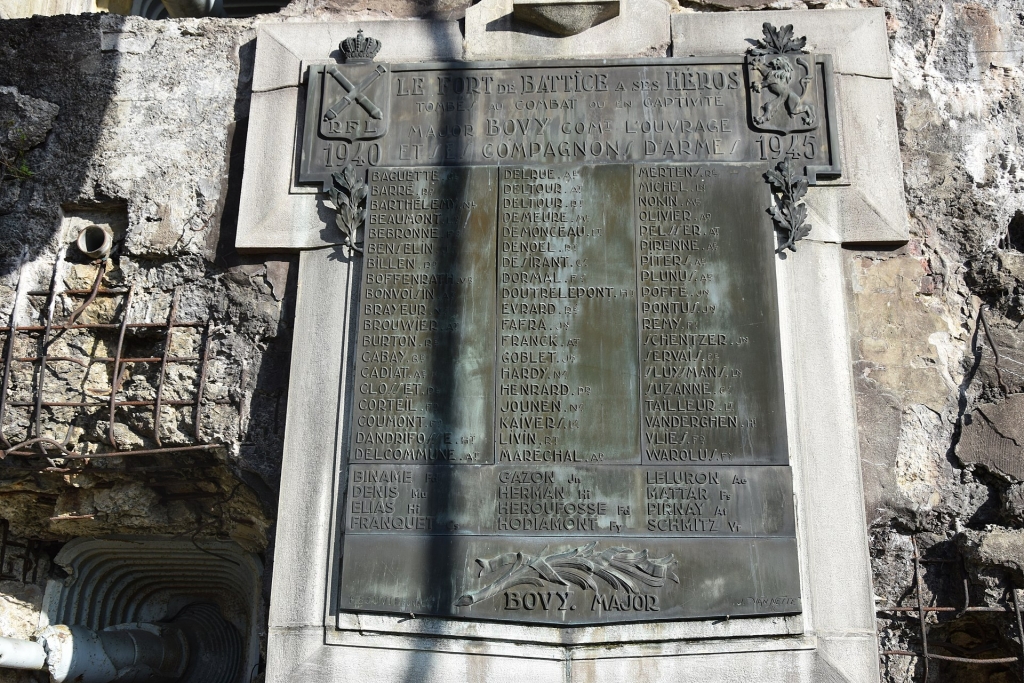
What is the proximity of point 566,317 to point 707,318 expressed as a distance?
0.68 m

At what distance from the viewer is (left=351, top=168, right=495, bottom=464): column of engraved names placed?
466 cm

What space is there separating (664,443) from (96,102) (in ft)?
12.6

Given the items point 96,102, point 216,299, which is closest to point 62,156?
point 96,102

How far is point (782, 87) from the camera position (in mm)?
5230

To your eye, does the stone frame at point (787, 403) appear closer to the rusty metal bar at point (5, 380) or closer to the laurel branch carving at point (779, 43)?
the laurel branch carving at point (779, 43)

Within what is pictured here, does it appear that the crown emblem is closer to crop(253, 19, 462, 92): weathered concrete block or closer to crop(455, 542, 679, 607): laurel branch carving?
crop(253, 19, 462, 92): weathered concrete block

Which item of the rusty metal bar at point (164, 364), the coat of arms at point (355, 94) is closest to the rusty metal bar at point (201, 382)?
the rusty metal bar at point (164, 364)

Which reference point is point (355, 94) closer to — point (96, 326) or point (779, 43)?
point (96, 326)

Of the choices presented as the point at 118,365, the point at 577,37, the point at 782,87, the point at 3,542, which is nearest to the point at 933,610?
the point at 782,87

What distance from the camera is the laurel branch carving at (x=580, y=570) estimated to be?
4355 millimetres

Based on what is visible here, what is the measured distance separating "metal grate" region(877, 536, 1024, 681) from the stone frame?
0.35 meters

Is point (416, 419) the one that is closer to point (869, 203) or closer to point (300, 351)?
point (300, 351)

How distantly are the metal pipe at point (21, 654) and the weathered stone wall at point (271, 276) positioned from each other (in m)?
0.34

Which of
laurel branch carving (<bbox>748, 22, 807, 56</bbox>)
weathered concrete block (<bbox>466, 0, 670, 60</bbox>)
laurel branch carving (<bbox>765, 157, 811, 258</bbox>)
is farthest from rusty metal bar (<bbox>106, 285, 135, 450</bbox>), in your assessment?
laurel branch carving (<bbox>748, 22, 807, 56</bbox>)
